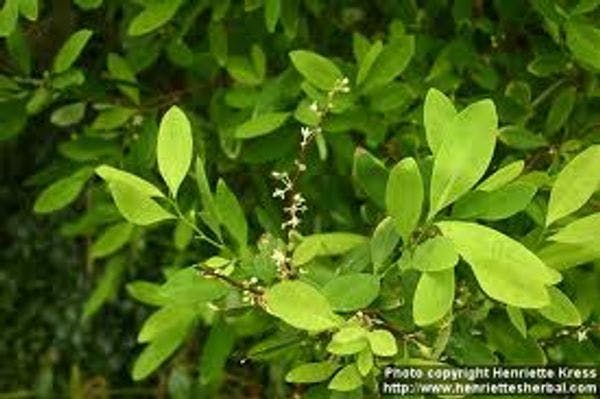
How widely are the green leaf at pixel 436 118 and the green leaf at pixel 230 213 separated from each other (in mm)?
169

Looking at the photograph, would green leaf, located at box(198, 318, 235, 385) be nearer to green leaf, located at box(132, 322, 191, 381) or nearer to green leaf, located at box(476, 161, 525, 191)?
green leaf, located at box(132, 322, 191, 381)

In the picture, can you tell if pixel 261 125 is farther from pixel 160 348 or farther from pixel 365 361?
pixel 365 361

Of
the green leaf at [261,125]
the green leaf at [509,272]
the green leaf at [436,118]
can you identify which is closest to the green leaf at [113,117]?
the green leaf at [261,125]

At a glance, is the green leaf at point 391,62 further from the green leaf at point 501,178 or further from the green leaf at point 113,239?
the green leaf at point 113,239

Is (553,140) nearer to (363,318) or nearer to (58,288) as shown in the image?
(363,318)

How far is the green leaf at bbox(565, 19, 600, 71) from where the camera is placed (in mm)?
999

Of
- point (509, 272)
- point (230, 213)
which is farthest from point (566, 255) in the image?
point (230, 213)

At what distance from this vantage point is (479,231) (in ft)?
2.18

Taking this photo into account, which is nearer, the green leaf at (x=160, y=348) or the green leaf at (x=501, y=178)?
the green leaf at (x=501, y=178)

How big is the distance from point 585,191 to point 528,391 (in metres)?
0.26

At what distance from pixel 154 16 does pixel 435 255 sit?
55cm

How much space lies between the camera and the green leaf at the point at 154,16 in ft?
3.59

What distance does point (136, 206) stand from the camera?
2.47ft

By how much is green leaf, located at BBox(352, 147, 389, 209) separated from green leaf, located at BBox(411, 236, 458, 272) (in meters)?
0.13
